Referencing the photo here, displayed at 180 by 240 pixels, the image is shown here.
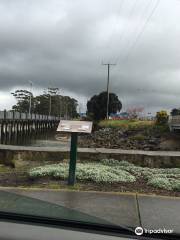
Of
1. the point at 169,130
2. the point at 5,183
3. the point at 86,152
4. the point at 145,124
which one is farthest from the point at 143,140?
the point at 5,183

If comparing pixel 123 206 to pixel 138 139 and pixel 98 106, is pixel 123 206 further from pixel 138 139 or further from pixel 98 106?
pixel 98 106

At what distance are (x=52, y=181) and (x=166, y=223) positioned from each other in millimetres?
3477

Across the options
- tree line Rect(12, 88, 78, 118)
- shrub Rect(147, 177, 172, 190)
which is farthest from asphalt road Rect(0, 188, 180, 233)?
tree line Rect(12, 88, 78, 118)

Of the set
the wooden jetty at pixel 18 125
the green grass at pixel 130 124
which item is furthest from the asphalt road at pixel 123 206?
the green grass at pixel 130 124

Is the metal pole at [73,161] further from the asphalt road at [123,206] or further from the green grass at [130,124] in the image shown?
the green grass at [130,124]

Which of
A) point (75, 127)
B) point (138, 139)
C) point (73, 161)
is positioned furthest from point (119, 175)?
point (138, 139)

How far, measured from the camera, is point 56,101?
14588 cm

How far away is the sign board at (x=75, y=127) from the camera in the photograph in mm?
8320

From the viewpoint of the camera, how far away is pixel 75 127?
841 cm

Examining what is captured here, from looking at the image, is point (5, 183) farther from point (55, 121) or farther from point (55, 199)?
point (55, 121)

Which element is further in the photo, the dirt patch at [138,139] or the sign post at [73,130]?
the dirt patch at [138,139]

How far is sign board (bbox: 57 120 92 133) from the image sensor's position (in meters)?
8.32

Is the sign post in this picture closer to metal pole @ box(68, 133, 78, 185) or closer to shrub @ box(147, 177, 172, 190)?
metal pole @ box(68, 133, 78, 185)

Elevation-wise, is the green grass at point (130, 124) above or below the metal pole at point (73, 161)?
above
